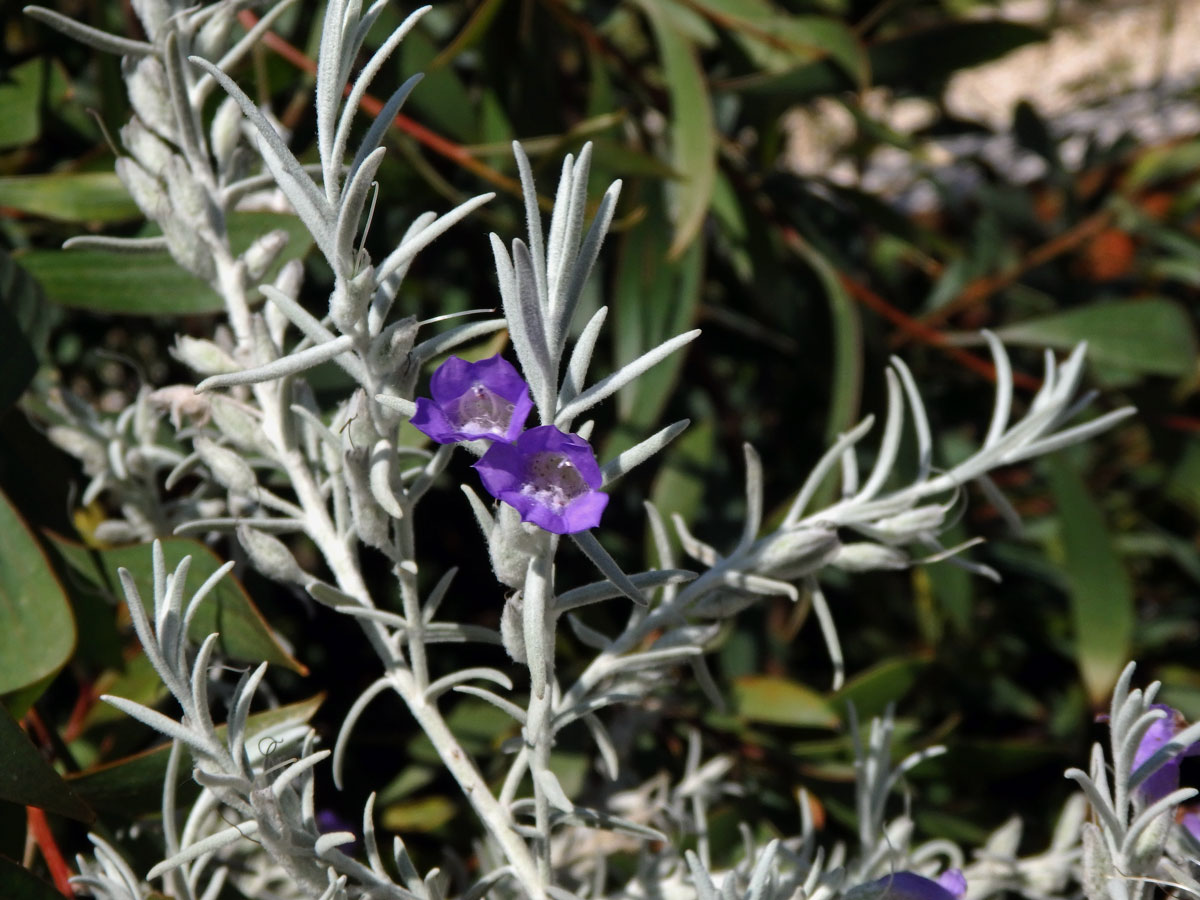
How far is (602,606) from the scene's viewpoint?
0.99 metres

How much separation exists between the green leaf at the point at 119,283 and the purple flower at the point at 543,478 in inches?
16.0

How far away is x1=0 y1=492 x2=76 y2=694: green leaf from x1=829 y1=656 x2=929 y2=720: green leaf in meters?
0.55

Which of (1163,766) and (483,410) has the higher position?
(483,410)

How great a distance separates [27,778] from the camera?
1.56 ft

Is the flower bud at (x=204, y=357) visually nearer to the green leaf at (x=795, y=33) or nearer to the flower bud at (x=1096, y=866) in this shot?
the flower bud at (x=1096, y=866)

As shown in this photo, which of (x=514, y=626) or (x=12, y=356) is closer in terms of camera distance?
(x=514, y=626)

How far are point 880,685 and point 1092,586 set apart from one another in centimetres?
33

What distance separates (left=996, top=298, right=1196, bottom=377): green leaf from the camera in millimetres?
1089

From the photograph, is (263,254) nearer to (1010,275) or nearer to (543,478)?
(543,478)

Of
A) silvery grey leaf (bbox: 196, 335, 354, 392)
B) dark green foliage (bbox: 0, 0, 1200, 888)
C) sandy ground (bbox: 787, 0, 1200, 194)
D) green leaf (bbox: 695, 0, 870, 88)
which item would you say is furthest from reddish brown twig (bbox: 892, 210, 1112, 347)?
silvery grey leaf (bbox: 196, 335, 354, 392)

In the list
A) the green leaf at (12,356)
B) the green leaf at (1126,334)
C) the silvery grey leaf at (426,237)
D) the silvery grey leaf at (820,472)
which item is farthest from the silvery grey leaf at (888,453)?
the green leaf at (1126,334)

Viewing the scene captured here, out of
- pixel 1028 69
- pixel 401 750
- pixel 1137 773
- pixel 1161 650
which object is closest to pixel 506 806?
pixel 1137 773

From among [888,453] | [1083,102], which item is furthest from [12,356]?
[1083,102]

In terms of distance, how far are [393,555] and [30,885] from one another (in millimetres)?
222
